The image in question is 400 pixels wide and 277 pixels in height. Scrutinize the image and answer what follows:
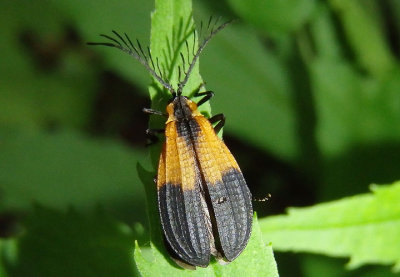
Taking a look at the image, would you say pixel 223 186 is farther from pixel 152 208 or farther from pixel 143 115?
pixel 143 115

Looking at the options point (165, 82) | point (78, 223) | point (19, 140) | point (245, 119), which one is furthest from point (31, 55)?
point (165, 82)

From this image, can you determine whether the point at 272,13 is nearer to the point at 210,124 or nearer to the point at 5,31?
the point at 210,124

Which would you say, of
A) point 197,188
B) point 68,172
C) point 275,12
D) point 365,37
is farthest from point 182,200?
point 68,172

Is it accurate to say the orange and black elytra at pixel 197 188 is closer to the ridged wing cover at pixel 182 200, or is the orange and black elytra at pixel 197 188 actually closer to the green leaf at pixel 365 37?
the ridged wing cover at pixel 182 200

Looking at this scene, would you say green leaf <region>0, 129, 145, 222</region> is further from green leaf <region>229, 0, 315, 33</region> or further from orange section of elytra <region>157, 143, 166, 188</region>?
Result: orange section of elytra <region>157, 143, 166, 188</region>

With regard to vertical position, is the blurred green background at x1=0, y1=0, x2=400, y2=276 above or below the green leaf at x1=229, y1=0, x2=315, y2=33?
below

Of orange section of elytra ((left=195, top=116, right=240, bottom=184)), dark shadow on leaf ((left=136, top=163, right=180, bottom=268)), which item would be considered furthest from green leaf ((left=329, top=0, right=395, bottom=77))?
dark shadow on leaf ((left=136, top=163, right=180, bottom=268))
